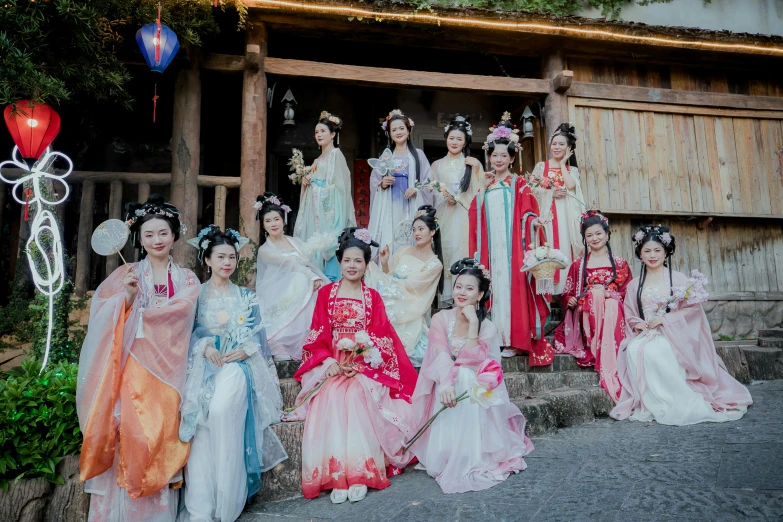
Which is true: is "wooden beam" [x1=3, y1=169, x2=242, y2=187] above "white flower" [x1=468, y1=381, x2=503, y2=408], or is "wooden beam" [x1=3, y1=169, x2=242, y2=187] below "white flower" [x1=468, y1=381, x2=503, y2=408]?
above

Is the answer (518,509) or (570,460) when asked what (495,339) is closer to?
(570,460)

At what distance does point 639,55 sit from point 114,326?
744 cm

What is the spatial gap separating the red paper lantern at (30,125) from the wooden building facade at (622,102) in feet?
A: 4.70

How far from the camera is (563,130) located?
6484 millimetres

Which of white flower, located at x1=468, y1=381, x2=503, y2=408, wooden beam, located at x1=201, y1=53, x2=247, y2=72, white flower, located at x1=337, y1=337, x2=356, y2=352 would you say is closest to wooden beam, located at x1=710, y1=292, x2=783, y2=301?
white flower, located at x1=468, y1=381, x2=503, y2=408

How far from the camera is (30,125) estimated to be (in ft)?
16.2

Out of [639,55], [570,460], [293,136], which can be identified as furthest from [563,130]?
[293,136]

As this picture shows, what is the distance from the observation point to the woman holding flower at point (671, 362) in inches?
182

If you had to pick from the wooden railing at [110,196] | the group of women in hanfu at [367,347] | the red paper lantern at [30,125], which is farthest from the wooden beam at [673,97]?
the red paper lantern at [30,125]

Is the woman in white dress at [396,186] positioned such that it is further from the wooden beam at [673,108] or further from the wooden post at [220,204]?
the wooden beam at [673,108]

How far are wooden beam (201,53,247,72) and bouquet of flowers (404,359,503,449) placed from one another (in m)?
→ 4.84

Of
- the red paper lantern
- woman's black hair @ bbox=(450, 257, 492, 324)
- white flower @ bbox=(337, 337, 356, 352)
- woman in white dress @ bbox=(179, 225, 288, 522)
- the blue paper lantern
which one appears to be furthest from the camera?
the blue paper lantern

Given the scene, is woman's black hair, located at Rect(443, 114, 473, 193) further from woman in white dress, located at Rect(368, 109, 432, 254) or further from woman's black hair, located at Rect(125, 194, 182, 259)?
woman's black hair, located at Rect(125, 194, 182, 259)

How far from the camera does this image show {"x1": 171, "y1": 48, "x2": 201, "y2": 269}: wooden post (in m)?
6.35
